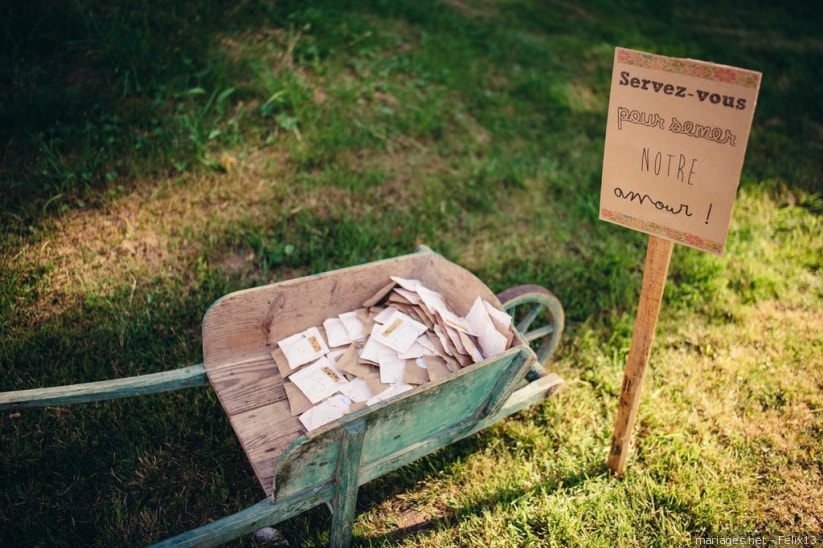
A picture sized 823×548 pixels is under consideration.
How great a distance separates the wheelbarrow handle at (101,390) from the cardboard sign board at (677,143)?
183 centimetres

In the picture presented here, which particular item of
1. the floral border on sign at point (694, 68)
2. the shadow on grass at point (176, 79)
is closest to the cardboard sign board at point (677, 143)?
the floral border on sign at point (694, 68)

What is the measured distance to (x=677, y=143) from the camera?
191 centimetres

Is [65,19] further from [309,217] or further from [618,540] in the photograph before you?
[618,540]

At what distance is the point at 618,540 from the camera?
2.38 meters

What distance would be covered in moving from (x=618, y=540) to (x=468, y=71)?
4.75 m

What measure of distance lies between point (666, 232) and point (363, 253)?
2.12m

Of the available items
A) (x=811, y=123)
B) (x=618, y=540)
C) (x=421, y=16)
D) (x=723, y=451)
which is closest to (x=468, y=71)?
(x=421, y=16)

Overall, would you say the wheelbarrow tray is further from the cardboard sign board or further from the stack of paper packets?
the cardboard sign board

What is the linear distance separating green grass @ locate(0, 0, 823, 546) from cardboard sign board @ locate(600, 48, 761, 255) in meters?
1.34

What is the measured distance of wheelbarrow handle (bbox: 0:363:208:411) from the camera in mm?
1893

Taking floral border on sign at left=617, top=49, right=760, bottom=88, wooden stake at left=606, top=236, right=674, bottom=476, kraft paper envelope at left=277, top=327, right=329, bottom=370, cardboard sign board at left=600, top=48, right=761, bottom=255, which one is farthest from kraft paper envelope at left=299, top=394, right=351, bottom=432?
floral border on sign at left=617, top=49, right=760, bottom=88

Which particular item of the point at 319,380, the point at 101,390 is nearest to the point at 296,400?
the point at 319,380

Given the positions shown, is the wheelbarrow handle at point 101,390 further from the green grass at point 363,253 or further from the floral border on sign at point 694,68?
the floral border on sign at point 694,68

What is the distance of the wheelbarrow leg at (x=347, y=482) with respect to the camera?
1.82 m
